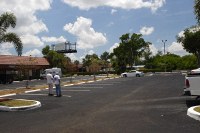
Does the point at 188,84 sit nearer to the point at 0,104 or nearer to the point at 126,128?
the point at 126,128

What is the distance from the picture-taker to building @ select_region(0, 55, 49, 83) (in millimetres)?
50094

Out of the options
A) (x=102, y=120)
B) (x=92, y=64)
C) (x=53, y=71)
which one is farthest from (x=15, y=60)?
(x=102, y=120)

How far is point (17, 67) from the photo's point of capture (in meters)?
50.3

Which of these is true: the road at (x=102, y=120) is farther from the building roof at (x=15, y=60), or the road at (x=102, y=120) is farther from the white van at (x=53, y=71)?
the building roof at (x=15, y=60)

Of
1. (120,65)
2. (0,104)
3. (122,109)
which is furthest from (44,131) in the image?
(120,65)

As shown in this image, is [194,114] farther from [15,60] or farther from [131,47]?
[131,47]

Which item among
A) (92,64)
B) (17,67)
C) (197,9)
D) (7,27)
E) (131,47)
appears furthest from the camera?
(131,47)

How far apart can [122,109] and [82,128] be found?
4.69m

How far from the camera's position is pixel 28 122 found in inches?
514

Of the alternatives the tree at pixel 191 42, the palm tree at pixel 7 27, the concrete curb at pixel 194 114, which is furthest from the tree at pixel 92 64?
the concrete curb at pixel 194 114

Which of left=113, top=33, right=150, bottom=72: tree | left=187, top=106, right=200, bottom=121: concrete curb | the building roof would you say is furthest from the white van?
left=113, top=33, right=150, bottom=72: tree

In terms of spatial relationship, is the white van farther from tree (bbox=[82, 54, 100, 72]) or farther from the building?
tree (bbox=[82, 54, 100, 72])

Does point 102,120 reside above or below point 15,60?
below

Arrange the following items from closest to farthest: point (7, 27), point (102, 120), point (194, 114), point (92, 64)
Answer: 1. point (194, 114)
2. point (102, 120)
3. point (7, 27)
4. point (92, 64)
